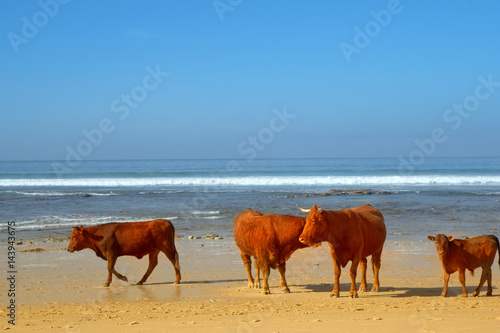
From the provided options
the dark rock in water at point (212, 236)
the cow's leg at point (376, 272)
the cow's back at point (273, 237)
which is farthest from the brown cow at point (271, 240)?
the dark rock in water at point (212, 236)

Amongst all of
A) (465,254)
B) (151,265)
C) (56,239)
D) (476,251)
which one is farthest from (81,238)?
(476,251)

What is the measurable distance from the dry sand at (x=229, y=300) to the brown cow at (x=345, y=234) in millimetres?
576

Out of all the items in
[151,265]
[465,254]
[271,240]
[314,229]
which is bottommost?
[151,265]

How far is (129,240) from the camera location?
1113 cm

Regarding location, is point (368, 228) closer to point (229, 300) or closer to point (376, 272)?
point (376, 272)

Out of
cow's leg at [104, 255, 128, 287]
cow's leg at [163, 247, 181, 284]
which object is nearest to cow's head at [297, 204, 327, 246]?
cow's leg at [163, 247, 181, 284]

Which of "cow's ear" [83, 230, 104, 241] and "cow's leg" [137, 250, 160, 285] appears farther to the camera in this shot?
"cow's ear" [83, 230, 104, 241]

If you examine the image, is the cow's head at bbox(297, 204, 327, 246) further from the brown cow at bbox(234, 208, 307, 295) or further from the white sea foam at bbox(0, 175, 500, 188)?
the white sea foam at bbox(0, 175, 500, 188)

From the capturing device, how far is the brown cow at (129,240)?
1112 cm

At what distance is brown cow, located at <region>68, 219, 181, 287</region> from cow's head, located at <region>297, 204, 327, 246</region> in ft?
10.5

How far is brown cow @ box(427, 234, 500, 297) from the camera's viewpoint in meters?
9.12

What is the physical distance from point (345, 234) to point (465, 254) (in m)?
1.94

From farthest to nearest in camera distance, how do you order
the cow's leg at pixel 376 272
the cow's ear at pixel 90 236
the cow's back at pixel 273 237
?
1. the cow's ear at pixel 90 236
2. the cow's leg at pixel 376 272
3. the cow's back at pixel 273 237

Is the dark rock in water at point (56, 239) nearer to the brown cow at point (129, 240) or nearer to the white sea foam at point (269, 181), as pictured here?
the brown cow at point (129, 240)
